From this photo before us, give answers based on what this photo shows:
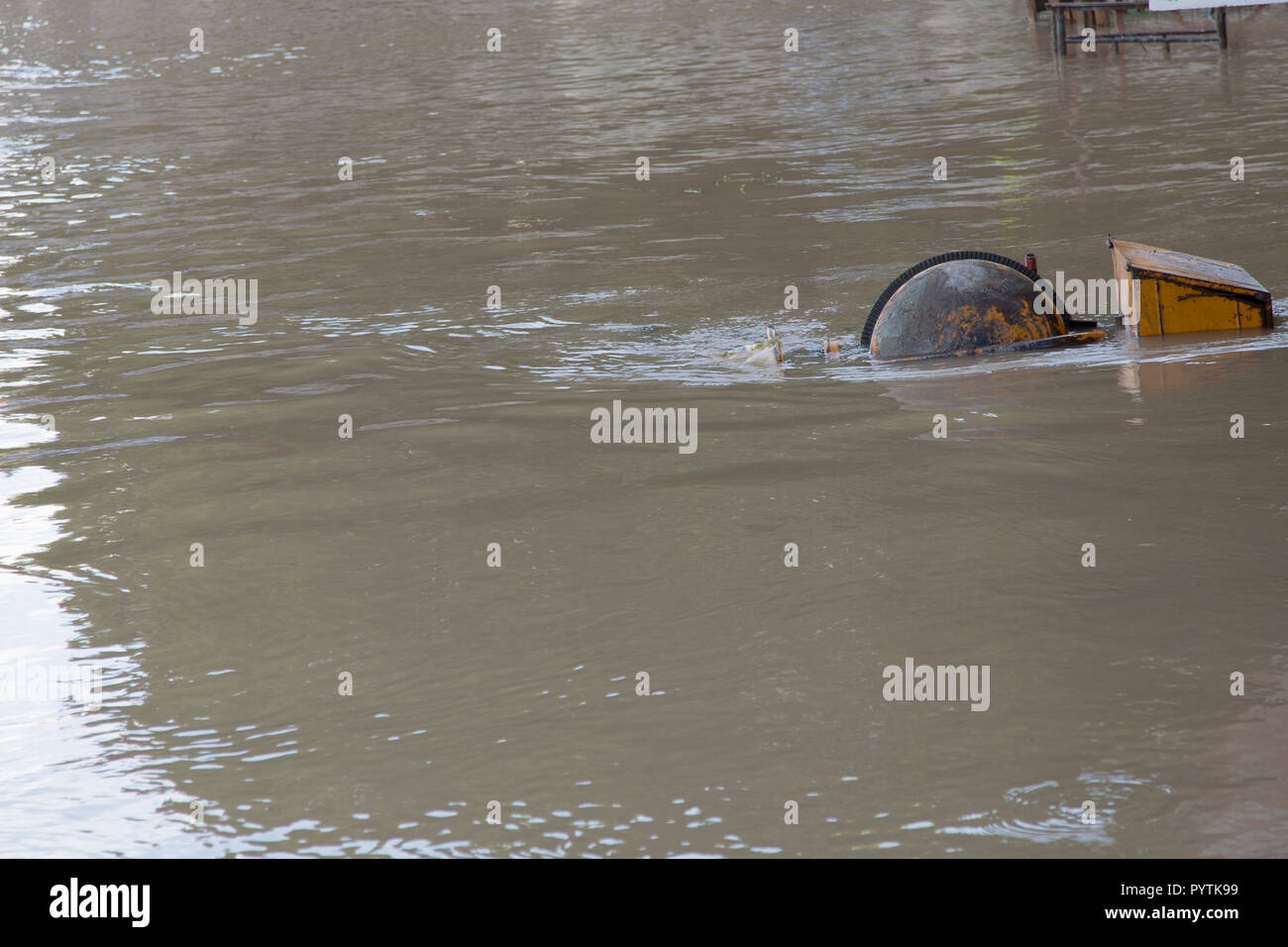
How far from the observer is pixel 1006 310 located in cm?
757

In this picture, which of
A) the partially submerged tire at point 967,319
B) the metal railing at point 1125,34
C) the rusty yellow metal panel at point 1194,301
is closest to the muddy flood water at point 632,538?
the rusty yellow metal panel at point 1194,301

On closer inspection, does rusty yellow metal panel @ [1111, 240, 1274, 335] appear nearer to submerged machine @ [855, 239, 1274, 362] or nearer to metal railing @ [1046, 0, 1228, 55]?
submerged machine @ [855, 239, 1274, 362]

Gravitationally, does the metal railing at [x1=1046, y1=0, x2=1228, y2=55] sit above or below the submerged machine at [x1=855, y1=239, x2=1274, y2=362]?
above

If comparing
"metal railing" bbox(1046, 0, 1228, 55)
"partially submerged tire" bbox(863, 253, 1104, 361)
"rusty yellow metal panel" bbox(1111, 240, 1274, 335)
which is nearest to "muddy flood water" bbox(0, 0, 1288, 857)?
"rusty yellow metal panel" bbox(1111, 240, 1274, 335)

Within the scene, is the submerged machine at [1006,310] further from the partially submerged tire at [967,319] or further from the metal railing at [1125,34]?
the metal railing at [1125,34]

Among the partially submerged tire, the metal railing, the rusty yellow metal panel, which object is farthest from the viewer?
the metal railing

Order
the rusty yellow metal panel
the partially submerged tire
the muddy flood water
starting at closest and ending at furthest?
the muddy flood water < the rusty yellow metal panel < the partially submerged tire

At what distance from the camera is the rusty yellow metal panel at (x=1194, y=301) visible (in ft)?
24.2

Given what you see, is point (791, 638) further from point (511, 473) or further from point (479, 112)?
point (479, 112)

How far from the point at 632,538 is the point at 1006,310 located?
3353 mm

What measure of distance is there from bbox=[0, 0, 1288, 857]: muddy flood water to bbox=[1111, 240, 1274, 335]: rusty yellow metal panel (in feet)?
0.46

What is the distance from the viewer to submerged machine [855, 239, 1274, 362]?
7469mm
